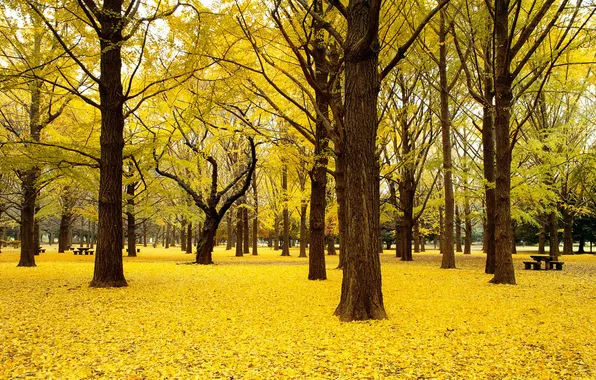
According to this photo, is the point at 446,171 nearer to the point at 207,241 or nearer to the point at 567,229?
the point at 207,241

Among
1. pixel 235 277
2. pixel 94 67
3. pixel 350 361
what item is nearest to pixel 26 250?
pixel 94 67

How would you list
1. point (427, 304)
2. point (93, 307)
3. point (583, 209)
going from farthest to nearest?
point (583, 209)
point (427, 304)
point (93, 307)

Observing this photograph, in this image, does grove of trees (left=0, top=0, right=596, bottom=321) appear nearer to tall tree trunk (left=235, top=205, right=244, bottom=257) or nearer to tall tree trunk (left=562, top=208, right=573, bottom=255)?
tall tree trunk (left=562, top=208, right=573, bottom=255)

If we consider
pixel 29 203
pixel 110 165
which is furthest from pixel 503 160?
pixel 29 203

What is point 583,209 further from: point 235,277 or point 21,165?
point 21,165

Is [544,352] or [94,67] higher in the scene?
[94,67]

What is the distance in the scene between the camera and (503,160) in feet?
34.6

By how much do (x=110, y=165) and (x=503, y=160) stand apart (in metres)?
9.99

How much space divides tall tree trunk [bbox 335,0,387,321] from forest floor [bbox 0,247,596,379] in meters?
0.42

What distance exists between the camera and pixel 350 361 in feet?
Result: 13.1

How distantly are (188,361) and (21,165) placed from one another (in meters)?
10.2

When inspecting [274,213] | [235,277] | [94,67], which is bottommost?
[235,277]

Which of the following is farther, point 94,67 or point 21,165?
point 94,67

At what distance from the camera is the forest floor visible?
3.73 metres
